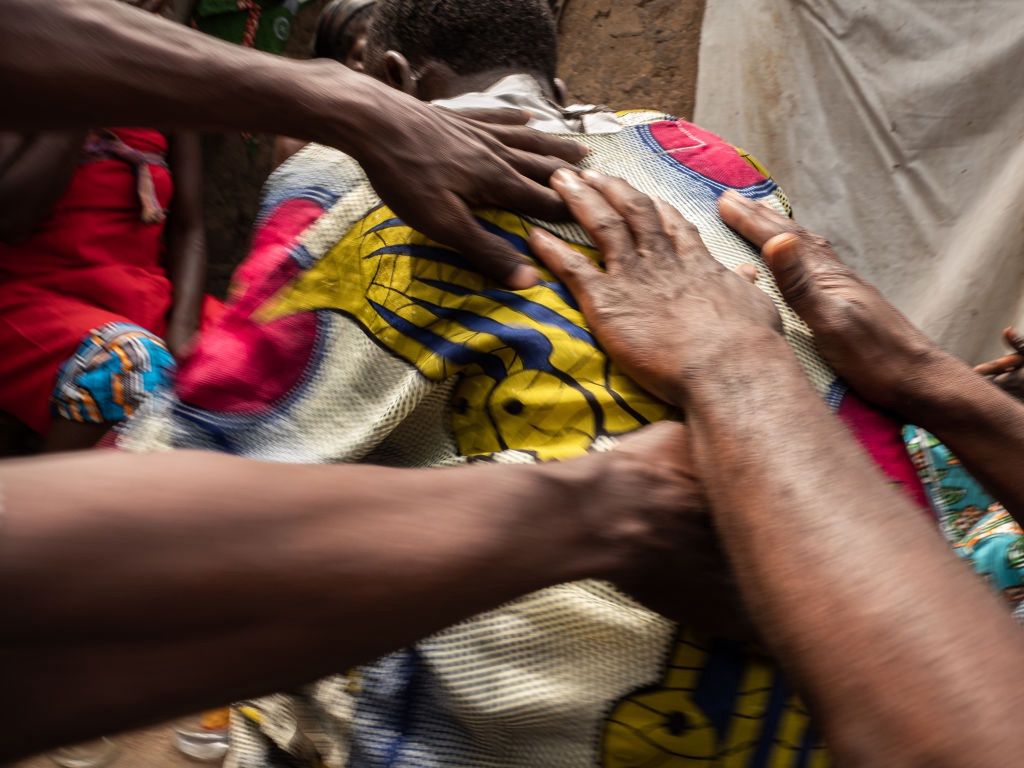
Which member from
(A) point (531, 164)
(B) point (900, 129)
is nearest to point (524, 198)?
(A) point (531, 164)

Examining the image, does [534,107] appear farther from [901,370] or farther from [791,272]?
[901,370]

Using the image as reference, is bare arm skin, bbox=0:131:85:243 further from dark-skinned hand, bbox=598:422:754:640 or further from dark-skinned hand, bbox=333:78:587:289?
dark-skinned hand, bbox=598:422:754:640

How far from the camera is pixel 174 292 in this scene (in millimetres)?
2721

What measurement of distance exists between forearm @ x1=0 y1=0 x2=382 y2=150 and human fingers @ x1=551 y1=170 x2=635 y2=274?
271 mm

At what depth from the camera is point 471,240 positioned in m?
1.08

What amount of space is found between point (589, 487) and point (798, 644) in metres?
0.21

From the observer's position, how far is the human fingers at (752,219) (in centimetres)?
119

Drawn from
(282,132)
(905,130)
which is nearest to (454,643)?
(282,132)

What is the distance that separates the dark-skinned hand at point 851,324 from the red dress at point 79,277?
1514 mm

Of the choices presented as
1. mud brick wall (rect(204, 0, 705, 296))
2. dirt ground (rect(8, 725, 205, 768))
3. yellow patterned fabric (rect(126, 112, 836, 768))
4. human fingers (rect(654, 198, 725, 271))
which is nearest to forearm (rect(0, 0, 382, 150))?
yellow patterned fabric (rect(126, 112, 836, 768))


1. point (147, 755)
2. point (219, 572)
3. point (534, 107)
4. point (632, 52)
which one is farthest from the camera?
point (632, 52)

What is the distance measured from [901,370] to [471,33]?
2.85 ft

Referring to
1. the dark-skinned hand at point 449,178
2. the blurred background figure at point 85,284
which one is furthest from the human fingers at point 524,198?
the blurred background figure at point 85,284

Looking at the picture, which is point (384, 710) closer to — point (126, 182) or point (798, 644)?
point (798, 644)
